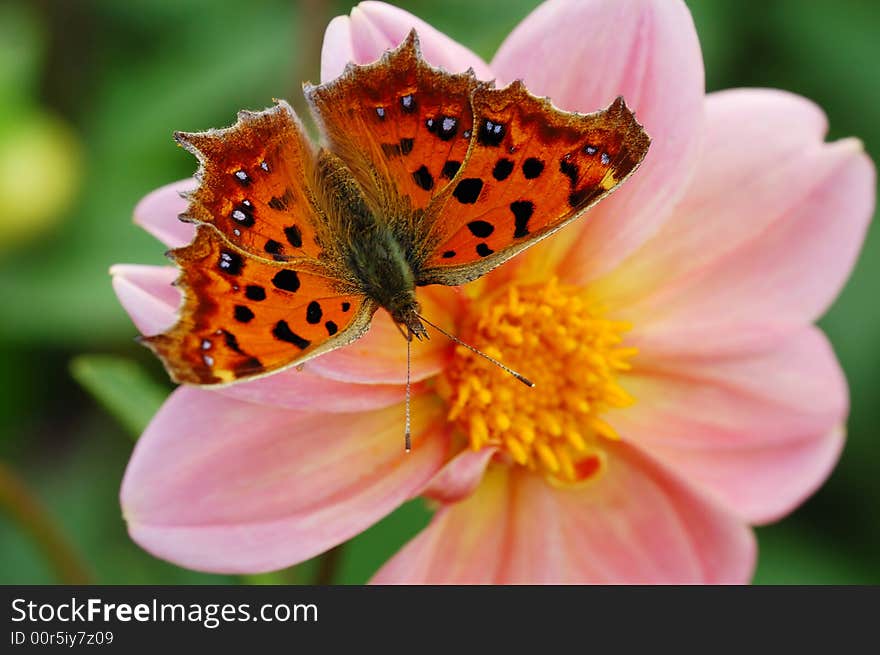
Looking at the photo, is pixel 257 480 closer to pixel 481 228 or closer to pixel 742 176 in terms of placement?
pixel 481 228

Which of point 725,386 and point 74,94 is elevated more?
point 74,94

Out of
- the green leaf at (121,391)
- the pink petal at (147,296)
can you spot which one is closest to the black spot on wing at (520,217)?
the pink petal at (147,296)

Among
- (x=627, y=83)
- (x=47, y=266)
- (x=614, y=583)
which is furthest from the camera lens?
(x=47, y=266)

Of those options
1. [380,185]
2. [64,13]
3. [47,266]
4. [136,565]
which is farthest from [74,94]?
[380,185]

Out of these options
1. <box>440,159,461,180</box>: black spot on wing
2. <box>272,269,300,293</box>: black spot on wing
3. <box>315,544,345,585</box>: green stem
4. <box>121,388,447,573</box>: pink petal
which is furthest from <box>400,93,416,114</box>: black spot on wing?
<box>315,544,345,585</box>: green stem

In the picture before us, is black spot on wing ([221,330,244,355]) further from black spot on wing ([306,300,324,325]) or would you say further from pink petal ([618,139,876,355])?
pink petal ([618,139,876,355])

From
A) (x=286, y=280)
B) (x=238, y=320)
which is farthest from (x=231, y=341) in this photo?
(x=286, y=280)
